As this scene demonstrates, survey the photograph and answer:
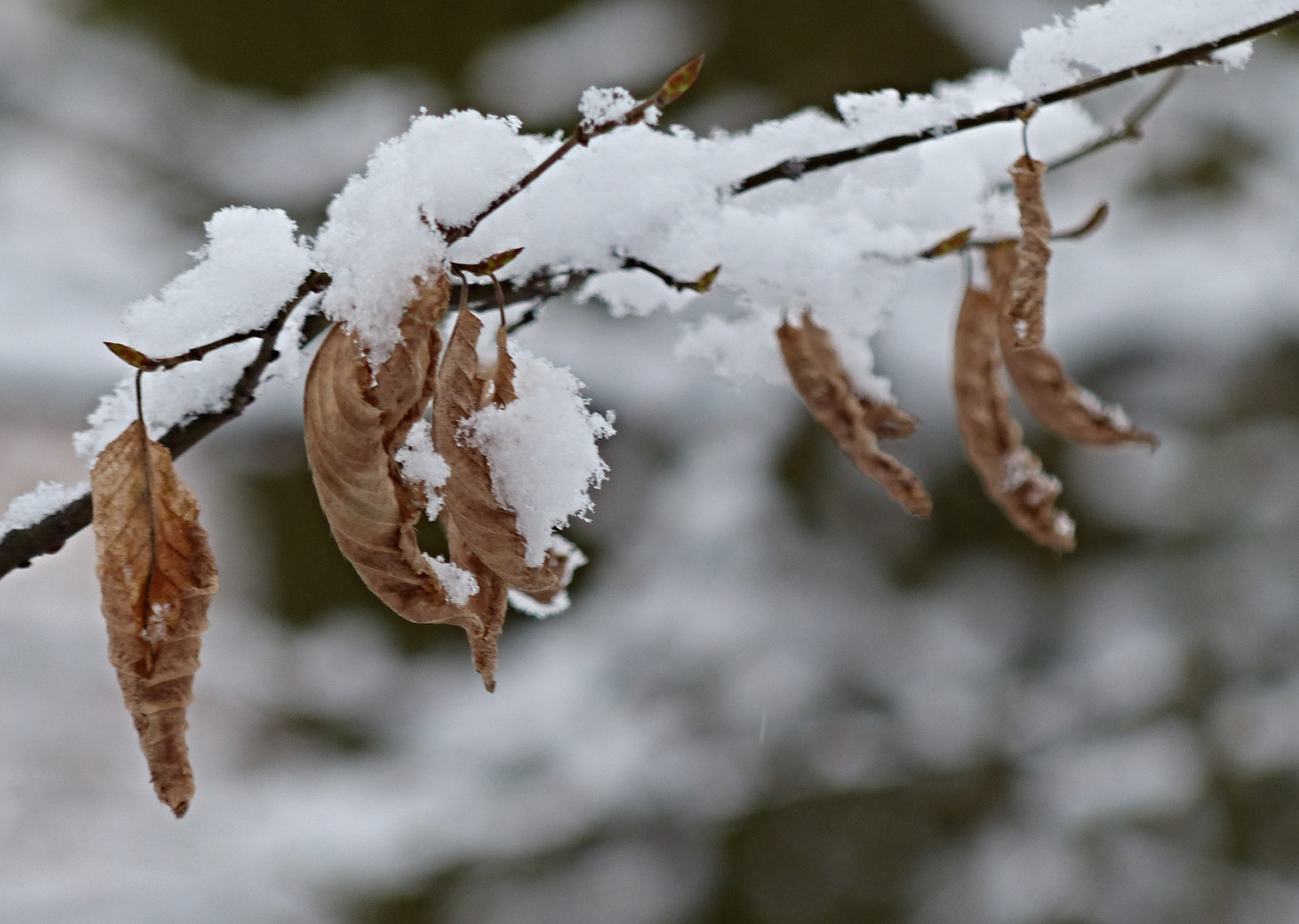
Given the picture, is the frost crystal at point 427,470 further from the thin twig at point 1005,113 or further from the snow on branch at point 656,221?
the thin twig at point 1005,113

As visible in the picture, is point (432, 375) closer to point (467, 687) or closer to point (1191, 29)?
point (1191, 29)

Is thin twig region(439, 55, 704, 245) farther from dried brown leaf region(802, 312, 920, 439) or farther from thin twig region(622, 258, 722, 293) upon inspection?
dried brown leaf region(802, 312, 920, 439)

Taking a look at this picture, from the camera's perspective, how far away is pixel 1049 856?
224 centimetres

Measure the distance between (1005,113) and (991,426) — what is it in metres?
0.18

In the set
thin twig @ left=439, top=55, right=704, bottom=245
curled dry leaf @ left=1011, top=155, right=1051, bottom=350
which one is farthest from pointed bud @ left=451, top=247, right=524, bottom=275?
curled dry leaf @ left=1011, top=155, right=1051, bottom=350

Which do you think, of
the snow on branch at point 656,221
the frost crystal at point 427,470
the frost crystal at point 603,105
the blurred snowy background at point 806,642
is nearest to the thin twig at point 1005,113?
the snow on branch at point 656,221

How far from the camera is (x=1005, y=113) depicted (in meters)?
0.45

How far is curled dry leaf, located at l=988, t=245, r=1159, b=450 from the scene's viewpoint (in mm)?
564

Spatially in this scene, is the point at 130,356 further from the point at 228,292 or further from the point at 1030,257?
the point at 1030,257

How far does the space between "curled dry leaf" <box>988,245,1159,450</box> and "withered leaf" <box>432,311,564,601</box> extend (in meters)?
0.33

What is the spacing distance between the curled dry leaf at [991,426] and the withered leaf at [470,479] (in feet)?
1.00

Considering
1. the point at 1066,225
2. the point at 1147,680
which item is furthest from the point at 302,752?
the point at 1066,225

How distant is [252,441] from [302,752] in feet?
2.65

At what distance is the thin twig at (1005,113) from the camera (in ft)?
1.40
